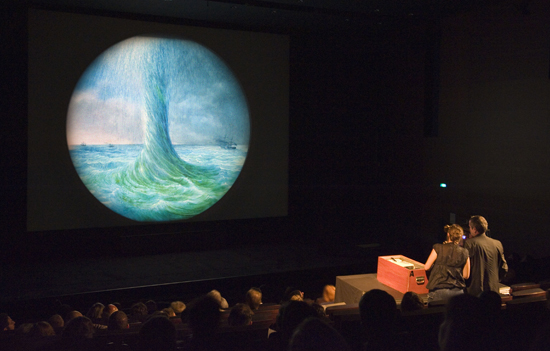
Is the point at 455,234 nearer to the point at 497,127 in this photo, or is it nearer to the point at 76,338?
the point at 76,338

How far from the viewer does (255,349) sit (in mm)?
2010

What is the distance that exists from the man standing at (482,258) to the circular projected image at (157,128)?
14.0 feet

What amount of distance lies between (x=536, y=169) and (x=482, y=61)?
5.42 ft

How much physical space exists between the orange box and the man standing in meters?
0.39

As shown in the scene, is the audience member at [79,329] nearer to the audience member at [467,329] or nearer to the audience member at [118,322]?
the audience member at [118,322]

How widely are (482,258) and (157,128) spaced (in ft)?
15.1

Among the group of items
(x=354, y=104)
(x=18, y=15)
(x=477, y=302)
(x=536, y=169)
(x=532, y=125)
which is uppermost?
(x=18, y=15)

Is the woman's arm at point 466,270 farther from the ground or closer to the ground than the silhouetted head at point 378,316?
closer to the ground

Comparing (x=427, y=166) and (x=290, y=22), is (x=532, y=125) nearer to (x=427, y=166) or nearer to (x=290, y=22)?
(x=427, y=166)

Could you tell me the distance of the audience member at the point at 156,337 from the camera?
5.19 ft

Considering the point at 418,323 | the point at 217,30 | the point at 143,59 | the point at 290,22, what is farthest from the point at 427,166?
the point at 418,323

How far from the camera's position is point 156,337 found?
159 cm

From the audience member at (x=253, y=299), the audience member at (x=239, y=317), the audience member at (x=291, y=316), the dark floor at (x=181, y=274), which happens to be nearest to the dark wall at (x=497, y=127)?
the dark floor at (x=181, y=274)

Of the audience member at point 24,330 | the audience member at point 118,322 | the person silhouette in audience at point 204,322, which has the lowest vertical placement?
the audience member at point 24,330
